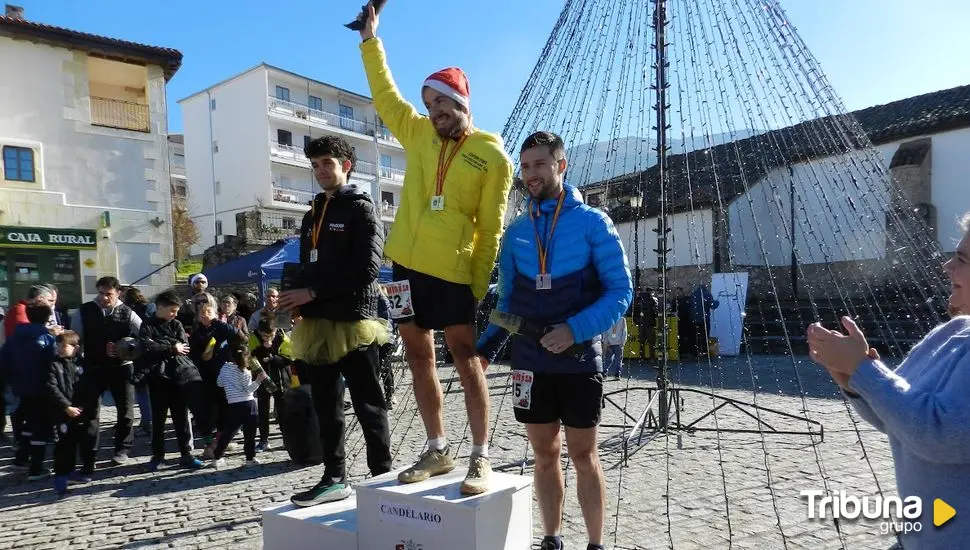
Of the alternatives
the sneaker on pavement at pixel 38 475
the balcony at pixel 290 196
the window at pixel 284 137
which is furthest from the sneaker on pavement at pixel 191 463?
the window at pixel 284 137

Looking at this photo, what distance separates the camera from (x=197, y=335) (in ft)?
19.5

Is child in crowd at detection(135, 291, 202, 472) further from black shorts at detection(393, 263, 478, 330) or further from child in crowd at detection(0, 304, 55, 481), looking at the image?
black shorts at detection(393, 263, 478, 330)

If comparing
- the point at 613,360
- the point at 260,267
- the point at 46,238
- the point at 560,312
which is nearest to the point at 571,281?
the point at 560,312

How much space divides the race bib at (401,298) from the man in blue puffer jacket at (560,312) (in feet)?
1.49

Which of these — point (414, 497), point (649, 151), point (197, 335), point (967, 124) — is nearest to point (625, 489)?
point (414, 497)

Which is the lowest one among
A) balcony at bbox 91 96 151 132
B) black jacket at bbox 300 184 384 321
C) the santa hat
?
black jacket at bbox 300 184 384 321

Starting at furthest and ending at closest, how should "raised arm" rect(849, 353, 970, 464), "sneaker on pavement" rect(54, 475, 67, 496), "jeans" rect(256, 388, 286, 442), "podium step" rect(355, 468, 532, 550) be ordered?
"jeans" rect(256, 388, 286, 442)
"sneaker on pavement" rect(54, 475, 67, 496)
"podium step" rect(355, 468, 532, 550)
"raised arm" rect(849, 353, 970, 464)

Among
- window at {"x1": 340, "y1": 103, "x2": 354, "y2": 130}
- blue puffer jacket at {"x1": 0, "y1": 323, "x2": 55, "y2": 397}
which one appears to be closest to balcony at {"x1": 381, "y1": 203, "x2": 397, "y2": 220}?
window at {"x1": 340, "y1": 103, "x2": 354, "y2": 130}

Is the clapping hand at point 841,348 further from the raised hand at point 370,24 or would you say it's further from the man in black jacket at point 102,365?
the man in black jacket at point 102,365

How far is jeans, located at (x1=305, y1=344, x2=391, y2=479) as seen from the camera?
10.8 feet

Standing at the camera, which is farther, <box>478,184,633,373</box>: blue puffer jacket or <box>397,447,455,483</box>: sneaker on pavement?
<box>397,447,455,483</box>: sneaker on pavement

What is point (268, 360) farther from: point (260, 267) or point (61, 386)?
point (260, 267)

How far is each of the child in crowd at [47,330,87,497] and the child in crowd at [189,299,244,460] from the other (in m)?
0.97

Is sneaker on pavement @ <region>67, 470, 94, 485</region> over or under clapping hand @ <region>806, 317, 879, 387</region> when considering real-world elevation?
under
